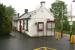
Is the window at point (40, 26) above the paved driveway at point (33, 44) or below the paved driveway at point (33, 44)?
above

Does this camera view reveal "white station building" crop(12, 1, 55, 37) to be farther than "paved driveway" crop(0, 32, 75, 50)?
Yes

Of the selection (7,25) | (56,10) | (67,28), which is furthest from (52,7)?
(7,25)

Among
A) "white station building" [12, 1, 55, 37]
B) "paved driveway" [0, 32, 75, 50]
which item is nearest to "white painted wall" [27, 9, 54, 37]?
"white station building" [12, 1, 55, 37]

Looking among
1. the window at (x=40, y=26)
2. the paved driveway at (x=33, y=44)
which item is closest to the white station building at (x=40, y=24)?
the window at (x=40, y=26)

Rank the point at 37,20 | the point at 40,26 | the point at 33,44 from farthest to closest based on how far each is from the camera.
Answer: the point at 40,26 → the point at 37,20 → the point at 33,44

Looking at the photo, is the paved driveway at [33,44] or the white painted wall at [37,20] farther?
the white painted wall at [37,20]

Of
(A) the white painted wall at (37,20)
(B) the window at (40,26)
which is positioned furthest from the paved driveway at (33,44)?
(B) the window at (40,26)

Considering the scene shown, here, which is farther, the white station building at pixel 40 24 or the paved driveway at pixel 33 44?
the white station building at pixel 40 24

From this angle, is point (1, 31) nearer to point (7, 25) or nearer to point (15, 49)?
point (7, 25)

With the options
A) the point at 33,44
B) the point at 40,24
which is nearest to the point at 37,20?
the point at 40,24

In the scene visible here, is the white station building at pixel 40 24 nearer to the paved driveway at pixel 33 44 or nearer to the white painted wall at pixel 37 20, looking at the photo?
the white painted wall at pixel 37 20

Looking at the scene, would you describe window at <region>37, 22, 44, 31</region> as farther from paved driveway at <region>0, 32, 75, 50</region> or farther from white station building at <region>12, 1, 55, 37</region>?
paved driveway at <region>0, 32, 75, 50</region>

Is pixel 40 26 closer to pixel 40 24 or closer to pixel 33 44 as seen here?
pixel 40 24

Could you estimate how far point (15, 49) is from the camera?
63.2 ft
